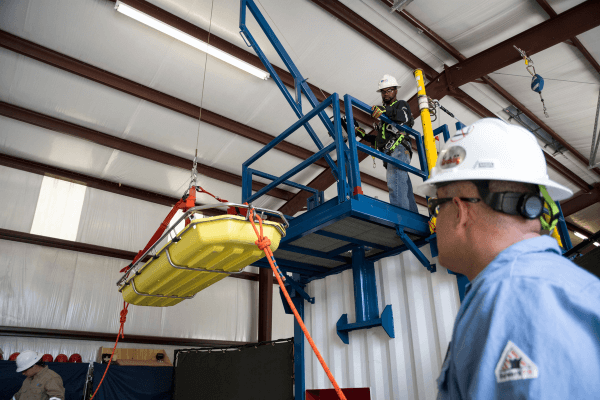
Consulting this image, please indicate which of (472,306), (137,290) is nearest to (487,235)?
(472,306)

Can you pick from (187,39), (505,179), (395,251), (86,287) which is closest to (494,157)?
(505,179)

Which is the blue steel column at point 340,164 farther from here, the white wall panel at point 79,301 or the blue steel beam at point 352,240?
the white wall panel at point 79,301

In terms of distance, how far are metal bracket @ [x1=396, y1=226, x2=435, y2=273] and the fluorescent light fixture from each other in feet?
24.1

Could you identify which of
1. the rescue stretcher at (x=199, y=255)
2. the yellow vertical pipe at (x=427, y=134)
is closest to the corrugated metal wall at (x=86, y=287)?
the rescue stretcher at (x=199, y=255)

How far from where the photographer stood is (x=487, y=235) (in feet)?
5.14

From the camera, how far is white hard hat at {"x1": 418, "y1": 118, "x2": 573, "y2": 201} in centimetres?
158

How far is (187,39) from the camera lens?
9852 mm

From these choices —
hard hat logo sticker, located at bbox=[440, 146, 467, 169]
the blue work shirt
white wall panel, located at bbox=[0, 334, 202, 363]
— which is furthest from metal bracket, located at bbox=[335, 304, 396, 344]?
white wall panel, located at bbox=[0, 334, 202, 363]

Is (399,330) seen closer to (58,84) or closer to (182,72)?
(182,72)

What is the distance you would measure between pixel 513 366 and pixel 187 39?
10391 mm

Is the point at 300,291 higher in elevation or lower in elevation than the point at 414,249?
lower

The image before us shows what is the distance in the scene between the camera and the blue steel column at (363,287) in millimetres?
6145

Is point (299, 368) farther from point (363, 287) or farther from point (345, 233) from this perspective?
point (345, 233)

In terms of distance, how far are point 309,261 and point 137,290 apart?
2.73m
